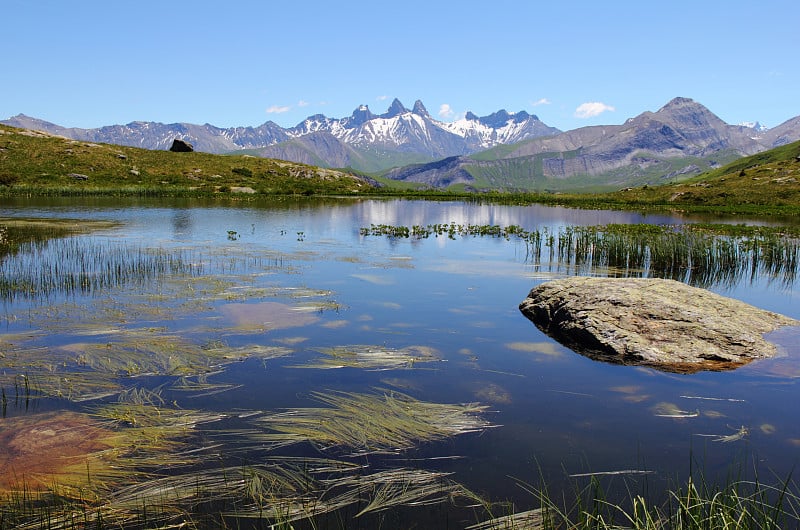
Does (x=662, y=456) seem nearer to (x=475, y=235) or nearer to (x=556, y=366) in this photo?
(x=556, y=366)

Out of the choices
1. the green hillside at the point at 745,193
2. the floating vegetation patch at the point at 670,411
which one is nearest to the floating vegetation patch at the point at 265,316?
the floating vegetation patch at the point at 670,411

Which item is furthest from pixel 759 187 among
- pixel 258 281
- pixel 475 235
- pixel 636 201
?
pixel 258 281

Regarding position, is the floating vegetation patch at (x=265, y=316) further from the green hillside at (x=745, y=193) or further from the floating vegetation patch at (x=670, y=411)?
the green hillside at (x=745, y=193)

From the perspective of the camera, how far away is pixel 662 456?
340 inches

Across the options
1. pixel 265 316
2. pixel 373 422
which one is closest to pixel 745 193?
pixel 265 316

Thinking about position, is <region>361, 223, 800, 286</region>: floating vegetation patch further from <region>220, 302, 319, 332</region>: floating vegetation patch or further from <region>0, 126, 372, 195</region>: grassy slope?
<region>0, 126, 372, 195</region>: grassy slope

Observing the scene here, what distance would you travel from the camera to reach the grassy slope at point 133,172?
88312 mm

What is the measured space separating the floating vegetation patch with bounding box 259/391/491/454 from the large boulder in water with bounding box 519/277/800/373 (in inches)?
241

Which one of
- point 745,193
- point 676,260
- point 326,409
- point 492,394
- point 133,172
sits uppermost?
point 133,172

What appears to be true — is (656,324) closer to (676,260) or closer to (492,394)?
(492,394)

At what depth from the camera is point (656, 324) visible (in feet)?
48.9

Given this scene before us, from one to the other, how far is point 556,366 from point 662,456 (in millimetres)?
4693

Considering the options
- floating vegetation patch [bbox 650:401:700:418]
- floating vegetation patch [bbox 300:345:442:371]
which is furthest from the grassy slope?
floating vegetation patch [bbox 650:401:700:418]

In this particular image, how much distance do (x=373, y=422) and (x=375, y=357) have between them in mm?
3788
